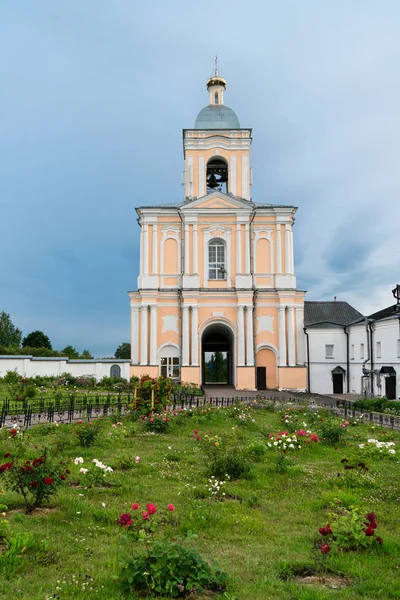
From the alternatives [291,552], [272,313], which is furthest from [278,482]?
[272,313]

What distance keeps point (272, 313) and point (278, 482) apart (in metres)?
25.9

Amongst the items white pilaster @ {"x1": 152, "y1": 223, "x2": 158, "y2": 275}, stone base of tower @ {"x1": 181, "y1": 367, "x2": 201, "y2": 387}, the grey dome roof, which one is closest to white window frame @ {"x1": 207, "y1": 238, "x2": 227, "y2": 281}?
white pilaster @ {"x1": 152, "y1": 223, "x2": 158, "y2": 275}

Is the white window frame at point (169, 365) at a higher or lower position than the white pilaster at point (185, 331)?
lower

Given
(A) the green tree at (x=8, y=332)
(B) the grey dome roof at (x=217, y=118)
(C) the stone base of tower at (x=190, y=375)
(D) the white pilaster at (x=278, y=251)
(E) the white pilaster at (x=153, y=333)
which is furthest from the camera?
(A) the green tree at (x=8, y=332)

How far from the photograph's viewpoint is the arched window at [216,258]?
34.3 m

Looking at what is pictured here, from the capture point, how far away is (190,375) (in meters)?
32.1

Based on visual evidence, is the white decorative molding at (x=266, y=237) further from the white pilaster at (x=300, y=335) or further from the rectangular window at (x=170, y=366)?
the rectangular window at (x=170, y=366)

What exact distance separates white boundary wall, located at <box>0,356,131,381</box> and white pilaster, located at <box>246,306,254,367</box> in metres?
7.91

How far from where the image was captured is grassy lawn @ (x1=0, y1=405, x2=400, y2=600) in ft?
15.4

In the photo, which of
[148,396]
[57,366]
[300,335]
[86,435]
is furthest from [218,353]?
[86,435]

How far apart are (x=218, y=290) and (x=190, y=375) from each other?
602 cm

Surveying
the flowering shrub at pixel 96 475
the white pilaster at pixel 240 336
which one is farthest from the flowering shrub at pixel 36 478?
the white pilaster at pixel 240 336

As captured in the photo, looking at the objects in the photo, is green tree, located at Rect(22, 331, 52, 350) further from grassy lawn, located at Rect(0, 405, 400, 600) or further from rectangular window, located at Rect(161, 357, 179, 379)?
grassy lawn, located at Rect(0, 405, 400, 600)

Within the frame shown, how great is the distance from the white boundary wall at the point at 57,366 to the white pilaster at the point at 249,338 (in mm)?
7910
